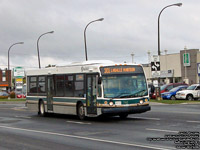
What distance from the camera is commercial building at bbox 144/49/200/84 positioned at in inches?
2867

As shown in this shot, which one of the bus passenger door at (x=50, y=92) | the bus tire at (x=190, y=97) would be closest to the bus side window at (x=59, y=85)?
the bus passenger door at (x=50, y=92)

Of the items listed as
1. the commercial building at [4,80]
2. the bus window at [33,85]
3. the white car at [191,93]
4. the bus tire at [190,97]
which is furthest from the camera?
the commercial building at [4,80]

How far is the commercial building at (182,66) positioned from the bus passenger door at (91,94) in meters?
50.1

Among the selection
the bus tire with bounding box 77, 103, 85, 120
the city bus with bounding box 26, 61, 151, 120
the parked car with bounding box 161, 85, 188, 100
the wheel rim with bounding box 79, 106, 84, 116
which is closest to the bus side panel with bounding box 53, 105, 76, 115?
the city bus with bounding box 26, 61, 151, 120

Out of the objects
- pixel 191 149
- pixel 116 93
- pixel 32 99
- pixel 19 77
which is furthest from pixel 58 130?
pixel 19 77

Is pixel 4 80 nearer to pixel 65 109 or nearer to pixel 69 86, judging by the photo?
pixel 65 109

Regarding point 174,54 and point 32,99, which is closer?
point 32,99

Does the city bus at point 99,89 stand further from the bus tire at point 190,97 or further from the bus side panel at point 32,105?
the bus tire at point 190,97

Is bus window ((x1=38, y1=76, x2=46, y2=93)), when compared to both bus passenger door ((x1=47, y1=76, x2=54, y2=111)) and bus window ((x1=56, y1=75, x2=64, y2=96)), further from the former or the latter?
bus window ((x1=56, y1=75, x2=64, y2=96))

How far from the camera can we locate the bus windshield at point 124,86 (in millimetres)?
19500

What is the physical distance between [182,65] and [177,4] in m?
36.3

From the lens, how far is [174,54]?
76250 mm

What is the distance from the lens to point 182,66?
74.9 m

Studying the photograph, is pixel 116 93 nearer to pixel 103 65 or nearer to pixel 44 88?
pixel 103 65
